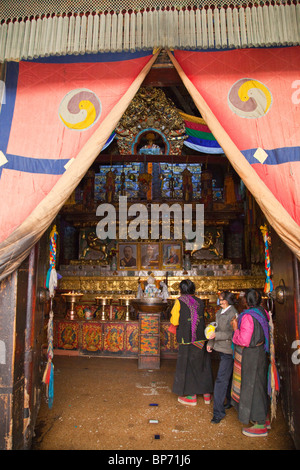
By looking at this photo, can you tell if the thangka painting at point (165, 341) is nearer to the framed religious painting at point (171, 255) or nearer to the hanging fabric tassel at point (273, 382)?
the hanging fabric tassel at point (273, 382)

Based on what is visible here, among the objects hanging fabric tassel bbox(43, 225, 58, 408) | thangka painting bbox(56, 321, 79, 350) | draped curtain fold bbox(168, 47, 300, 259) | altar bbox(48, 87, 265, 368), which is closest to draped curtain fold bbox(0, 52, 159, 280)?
draped curtain fold bbox(168, 47, 300, 259)

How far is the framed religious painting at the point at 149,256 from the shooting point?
947 centimetres

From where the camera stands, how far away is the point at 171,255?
950 centimetres

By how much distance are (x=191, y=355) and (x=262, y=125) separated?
2802 millimetres

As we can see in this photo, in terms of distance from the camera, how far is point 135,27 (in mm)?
2787

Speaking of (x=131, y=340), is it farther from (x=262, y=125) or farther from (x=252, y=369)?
(x=262, y=125)

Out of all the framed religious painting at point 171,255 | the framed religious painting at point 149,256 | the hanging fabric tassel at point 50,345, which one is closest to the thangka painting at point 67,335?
the hanging fabric tassel at point 50,345

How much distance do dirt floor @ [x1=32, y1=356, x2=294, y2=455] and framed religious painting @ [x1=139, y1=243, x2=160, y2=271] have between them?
467 cm

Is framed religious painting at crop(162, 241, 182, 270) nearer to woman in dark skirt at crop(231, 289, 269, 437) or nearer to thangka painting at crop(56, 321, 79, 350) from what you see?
thangka painting at crop(56, 321, 79, 350)

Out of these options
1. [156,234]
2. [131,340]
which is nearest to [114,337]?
[131,340]

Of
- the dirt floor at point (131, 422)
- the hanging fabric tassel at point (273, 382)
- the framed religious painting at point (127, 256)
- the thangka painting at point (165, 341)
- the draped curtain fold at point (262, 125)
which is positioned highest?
the draped curtain fold at point (262, 125)

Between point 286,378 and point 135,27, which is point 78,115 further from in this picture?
point 286,378

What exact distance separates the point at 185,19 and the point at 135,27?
44cm

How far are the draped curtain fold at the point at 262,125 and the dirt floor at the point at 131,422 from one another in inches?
78.7
